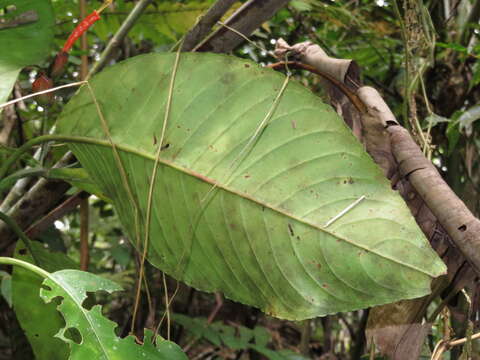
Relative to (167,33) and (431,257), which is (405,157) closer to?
(431,257)

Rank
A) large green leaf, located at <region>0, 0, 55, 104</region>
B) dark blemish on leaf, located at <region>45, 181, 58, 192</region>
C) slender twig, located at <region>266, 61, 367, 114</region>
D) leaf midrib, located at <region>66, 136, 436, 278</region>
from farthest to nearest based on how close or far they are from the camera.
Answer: dark blemish on leaf, located at <region>45, 181, 58, 192</region> → large green leaf, located at <region>0, 0, 55, 104</region> → slender twig, located at <region>266, 61, 367, 114</region> → leaf midrib, located at <region>66, 136, 436, 278</region>

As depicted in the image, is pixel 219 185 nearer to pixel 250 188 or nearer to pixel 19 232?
pixel 250 188

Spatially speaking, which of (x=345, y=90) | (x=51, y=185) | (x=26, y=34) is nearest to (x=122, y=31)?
(x=26, y=34)

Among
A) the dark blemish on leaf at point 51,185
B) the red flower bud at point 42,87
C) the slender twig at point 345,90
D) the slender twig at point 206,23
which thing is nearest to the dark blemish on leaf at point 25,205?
the dark blemish on leaf at point 51,185

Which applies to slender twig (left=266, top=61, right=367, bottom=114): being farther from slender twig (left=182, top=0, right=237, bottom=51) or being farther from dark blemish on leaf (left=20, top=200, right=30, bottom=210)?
dark blemish on leaf (left=20, top=200, right=30, bottom=210)

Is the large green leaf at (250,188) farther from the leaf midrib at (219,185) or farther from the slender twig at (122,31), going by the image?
the slender twig at (122,31)

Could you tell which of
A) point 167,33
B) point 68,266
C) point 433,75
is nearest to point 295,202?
point 68,266

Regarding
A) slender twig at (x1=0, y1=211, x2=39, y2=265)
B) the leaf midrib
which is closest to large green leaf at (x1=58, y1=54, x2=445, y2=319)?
the leaf midrib
